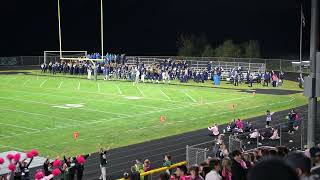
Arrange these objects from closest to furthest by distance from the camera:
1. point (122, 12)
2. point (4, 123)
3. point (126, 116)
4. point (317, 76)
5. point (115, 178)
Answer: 1. point (317, 76)
2. point (115, 178)
3. point (4, 123)
4. point (126, 116)
5. point (122, 12)

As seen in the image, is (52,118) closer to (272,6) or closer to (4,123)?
(4,123)

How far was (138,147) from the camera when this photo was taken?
55.6ft

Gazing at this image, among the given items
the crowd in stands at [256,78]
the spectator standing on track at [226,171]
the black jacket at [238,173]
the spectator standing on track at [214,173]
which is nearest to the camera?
the black jacket at [238,173]

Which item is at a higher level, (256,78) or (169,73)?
(169,73)

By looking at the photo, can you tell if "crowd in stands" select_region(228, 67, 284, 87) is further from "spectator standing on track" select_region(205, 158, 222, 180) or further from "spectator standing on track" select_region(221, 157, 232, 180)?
"spectator standing on track" select_region(205, 158, 222, 180)

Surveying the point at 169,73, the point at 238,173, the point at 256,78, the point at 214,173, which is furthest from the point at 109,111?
the point at 238,173

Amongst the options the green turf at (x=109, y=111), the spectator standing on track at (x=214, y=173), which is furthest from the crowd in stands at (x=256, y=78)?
the spectator standing on track at (x=214, y=173)

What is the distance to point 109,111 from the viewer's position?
2497 cm

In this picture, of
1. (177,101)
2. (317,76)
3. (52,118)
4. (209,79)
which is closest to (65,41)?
(209,79)

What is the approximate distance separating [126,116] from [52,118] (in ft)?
11.4

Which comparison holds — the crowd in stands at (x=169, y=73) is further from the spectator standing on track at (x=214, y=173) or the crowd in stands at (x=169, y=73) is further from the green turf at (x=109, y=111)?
the spectator standing on track at (x=214, y=173)

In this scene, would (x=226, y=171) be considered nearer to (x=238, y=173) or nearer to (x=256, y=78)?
(x=238, y=173)

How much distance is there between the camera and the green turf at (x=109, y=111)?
18.4 m

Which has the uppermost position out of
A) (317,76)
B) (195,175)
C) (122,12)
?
(122,12)
